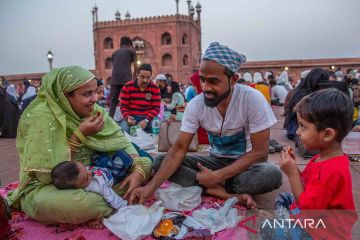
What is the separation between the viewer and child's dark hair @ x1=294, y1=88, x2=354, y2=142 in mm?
1520

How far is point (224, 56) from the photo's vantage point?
85.7 inches

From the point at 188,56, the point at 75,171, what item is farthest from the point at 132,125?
the point at 188,56

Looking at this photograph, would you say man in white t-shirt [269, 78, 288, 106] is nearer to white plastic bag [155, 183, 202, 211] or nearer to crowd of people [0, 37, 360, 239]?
crowd of people [0, 37, 360, 239]

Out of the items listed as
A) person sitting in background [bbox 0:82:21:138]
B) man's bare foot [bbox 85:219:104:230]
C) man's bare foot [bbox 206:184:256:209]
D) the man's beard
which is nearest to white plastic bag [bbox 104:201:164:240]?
man's bare foot [bbox 85:219:104:230]

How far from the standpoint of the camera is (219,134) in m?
2.45

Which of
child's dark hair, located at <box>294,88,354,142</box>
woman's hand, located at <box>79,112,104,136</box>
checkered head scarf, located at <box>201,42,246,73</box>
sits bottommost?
woman's hand, located at <box>79,112,104,136</box>

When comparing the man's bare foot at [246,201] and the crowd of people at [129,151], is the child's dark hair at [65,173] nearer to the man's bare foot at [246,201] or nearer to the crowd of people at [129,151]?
the crowd of people at [129,151]

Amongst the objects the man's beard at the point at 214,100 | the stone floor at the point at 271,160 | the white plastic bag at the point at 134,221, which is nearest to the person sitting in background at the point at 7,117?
the stone floor at the point at 271,160

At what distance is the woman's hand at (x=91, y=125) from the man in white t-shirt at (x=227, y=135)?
549 mm

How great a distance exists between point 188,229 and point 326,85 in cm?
326

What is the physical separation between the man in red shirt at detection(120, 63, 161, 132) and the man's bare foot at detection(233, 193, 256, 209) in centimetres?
293

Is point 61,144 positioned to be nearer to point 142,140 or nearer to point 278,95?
point 142,140

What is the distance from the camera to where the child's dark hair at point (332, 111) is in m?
1.52

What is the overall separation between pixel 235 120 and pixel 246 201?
23.8 inches
